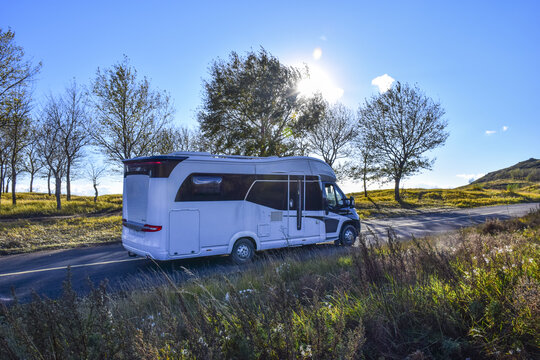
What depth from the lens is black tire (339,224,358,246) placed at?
1072 centimetres

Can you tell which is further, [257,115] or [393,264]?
[257,115]

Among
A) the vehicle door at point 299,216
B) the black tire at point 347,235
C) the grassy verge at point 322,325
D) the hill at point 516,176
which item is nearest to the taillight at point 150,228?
the grassy verge at point 322,325

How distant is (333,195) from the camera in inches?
414

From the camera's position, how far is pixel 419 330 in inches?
123

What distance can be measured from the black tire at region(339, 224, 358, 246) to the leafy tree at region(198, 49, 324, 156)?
12.9m

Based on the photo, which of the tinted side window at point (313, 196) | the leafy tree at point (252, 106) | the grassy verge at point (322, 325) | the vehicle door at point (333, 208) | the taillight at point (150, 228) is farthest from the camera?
the leafy tree at point (252, 106)

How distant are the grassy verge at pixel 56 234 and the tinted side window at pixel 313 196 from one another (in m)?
7.44

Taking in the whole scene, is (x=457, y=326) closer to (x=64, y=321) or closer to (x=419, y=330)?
(x=419, y=330)

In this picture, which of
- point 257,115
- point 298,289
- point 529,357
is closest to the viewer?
point 529,357

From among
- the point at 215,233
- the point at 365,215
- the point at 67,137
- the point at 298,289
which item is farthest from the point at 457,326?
the point at 67,137

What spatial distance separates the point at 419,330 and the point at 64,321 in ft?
10.4

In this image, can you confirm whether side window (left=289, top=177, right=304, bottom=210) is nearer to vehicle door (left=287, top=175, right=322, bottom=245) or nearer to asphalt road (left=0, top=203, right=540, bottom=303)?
vehicle door (left=287, top=175, right=322, bottom=245)

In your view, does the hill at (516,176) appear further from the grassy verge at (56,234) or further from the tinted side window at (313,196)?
the grassy verge at (56,234)

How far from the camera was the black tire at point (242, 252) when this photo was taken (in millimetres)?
8289
